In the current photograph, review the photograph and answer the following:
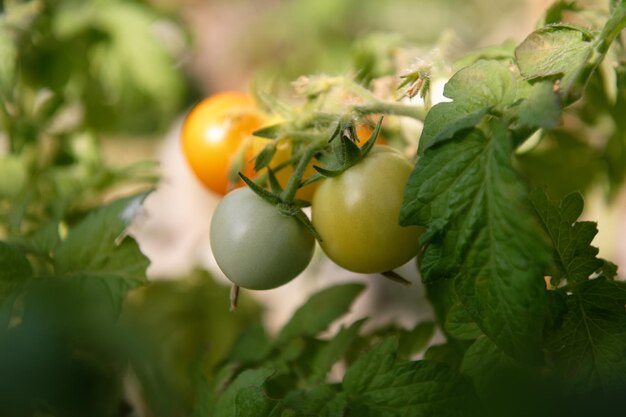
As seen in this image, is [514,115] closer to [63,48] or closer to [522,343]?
[522,343]

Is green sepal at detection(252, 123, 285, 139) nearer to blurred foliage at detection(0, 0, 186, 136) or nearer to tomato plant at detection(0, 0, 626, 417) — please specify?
tomato plant at detection(0, 0, 626, 417)

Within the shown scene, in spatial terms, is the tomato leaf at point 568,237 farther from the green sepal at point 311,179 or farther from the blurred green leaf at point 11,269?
the blurred green leaf at point 11,269

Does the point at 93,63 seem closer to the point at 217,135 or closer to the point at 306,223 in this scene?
the point at 217,135

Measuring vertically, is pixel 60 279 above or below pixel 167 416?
above

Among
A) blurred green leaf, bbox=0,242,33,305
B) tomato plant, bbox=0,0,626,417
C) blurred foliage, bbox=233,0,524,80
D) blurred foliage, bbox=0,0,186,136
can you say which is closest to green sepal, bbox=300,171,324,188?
tomato plant, bbox=0,0,626,417

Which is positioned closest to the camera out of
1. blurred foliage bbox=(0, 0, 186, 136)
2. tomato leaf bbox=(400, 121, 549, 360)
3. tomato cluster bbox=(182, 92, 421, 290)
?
tomato leaf bbox=(400, 121, 549, 360)

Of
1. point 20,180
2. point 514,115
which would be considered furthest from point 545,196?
point 20,180

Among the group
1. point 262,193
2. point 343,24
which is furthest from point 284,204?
point 343,24
